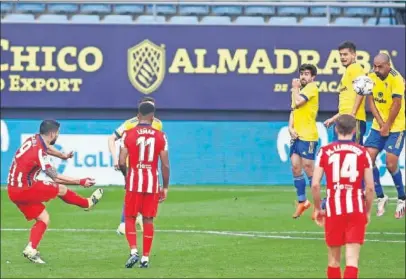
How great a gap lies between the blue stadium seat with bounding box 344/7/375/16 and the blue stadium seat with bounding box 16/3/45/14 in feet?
27.4

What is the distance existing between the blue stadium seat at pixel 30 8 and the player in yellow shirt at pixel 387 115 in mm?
16477

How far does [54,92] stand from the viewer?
29.6 meters

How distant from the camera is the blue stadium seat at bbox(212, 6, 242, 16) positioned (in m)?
31.0

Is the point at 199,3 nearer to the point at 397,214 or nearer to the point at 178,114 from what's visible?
the point at 178,114

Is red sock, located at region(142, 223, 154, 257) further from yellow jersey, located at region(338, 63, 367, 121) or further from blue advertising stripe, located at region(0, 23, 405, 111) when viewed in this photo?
blue advertising stripe, located at region(0, 23, 405, 111)

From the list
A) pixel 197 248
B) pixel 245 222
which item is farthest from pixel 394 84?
pixel 245 222

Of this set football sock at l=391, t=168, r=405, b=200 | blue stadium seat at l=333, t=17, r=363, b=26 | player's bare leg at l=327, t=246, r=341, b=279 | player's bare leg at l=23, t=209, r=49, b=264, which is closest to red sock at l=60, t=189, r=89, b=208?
player's bare leg at l=23, t=209, r=49, b=264

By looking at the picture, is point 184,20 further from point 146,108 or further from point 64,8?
point 146,108

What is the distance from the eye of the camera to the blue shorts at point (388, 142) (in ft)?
52.9

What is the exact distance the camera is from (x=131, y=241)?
559 inches

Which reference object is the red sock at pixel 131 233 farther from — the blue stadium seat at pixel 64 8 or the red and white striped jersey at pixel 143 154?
the blue stadium seat at pixel 64 8

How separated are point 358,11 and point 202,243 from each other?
16.1m

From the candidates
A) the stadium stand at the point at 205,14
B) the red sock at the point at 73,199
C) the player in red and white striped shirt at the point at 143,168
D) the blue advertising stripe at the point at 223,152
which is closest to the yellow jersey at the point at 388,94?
the player in red and white striped shirt at the point at 143,168

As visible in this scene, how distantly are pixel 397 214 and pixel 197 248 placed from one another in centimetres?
286
